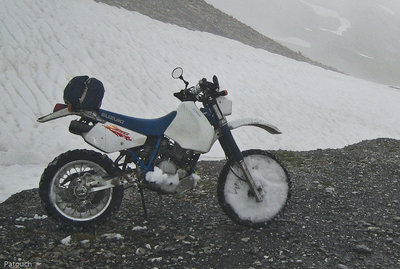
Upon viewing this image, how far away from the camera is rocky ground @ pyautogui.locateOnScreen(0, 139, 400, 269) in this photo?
452cm

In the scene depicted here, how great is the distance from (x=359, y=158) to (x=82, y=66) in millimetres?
11113

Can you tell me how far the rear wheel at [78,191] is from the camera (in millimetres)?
4719

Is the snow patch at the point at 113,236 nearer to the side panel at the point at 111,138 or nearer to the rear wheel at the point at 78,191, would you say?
the rear wheel at the point at 78,191

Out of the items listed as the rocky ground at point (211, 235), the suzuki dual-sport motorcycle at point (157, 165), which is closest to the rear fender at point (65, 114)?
the suzuki dual-sport motorcycle at point (157, 165)

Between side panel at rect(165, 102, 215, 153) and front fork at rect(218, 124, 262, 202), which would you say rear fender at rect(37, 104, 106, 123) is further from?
front fork at rect(218, 124, 262, 202)

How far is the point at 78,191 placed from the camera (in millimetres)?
4840

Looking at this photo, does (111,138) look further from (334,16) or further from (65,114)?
(334,16)

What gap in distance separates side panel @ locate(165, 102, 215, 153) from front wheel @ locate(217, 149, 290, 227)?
556mm

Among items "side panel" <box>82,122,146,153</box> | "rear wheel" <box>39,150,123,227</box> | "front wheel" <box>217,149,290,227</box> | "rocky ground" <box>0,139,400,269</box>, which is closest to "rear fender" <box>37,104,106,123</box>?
"side panel" <box>82,122,146,153</box>

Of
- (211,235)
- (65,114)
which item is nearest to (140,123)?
(65,114)

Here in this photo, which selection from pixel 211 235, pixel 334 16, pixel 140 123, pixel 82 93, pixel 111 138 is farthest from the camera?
pixel 334 16

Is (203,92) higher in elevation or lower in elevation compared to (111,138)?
higher

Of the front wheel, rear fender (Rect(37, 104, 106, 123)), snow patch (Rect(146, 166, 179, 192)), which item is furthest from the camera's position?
the front wheel

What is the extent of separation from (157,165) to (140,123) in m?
0.64
